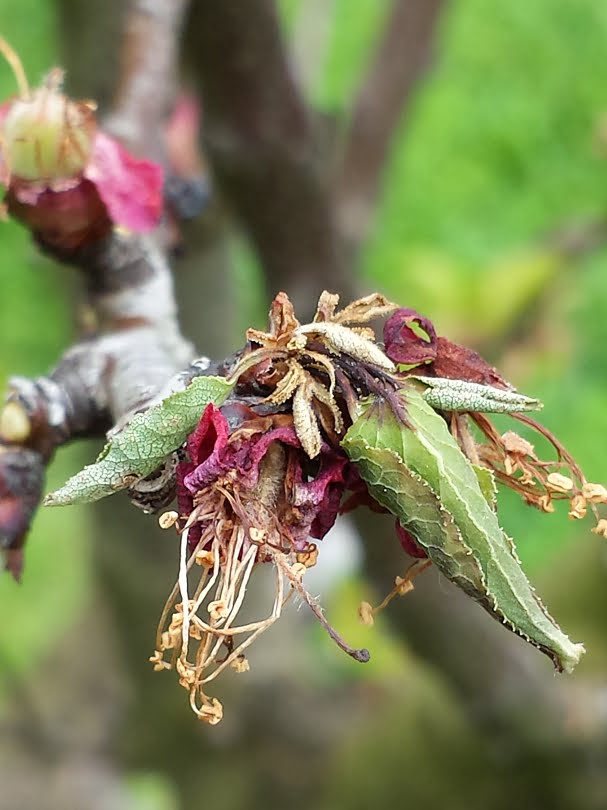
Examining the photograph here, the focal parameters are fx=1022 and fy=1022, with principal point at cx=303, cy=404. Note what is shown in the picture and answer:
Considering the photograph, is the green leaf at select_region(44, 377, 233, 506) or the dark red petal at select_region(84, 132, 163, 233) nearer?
the green leaf at select_region(44, 377, 233, 506)

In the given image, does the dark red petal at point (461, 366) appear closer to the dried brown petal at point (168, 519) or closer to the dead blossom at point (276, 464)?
the dead blossom at point (276, 464)

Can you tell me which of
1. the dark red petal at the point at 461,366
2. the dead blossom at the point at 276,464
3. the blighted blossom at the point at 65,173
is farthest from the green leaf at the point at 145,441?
the blighted blossom at the point at 65,173

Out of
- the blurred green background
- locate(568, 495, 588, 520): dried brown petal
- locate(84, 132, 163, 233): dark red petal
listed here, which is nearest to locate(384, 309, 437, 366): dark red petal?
locate(568, 495, 588, 520): dried brown petal

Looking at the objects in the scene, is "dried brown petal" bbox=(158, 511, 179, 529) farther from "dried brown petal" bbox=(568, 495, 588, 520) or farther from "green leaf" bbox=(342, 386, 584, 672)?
"dried brown petal" bbox=(568, 495, 588, 520)

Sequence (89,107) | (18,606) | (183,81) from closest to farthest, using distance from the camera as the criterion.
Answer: (89,107)
(183,81)
(18,606)

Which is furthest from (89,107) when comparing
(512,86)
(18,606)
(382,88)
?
(512,86)

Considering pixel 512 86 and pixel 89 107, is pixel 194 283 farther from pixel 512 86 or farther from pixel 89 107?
pixel 512 86

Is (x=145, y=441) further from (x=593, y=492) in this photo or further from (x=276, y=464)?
(x=593, y=492)
